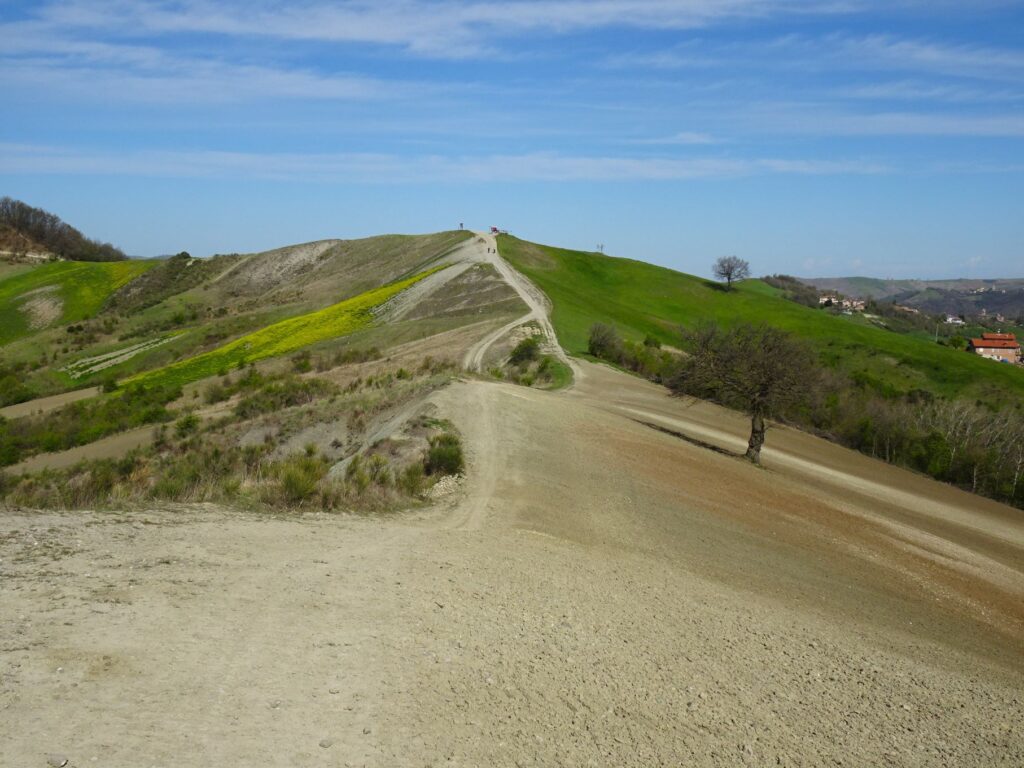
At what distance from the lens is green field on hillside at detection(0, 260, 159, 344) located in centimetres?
8375

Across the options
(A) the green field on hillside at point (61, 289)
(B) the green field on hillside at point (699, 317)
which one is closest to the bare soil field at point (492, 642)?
(B) the green field on hillside at point (699, 317)

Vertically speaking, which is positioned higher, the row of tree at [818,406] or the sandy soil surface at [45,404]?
the row of tree at [818,406]

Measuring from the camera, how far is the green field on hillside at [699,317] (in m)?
63.7

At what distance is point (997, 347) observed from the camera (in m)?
116

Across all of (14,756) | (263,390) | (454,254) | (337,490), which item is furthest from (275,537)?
(454,254)

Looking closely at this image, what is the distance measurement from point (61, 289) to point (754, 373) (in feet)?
295

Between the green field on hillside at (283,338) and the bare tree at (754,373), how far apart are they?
1186 inches

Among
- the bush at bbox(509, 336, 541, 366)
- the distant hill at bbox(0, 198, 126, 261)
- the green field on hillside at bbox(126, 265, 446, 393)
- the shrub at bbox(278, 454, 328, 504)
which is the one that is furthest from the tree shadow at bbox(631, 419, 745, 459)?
the distant hill at bbox(0, 198, 126, 261)

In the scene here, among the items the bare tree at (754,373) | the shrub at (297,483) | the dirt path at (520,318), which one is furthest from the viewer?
the dirt path at (520,318)

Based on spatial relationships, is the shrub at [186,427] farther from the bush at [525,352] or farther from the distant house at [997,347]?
the distant house at [997,347]

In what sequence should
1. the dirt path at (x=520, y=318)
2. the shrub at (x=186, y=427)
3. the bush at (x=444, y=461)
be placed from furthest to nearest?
the dirt path at (x=520, y=318)
the shrub at (x=186, y=427)
the bush at (x=444, y=461)

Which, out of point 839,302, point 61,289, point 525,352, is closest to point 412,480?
point 525,352

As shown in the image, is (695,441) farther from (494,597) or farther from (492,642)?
(492,642)

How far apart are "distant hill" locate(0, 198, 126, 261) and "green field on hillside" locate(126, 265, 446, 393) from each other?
84954mm
